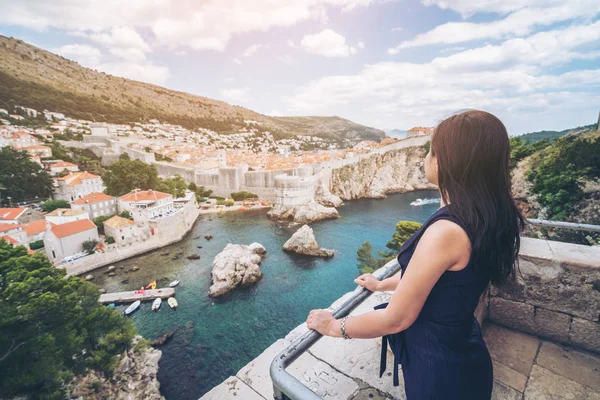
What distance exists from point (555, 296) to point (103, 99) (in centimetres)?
7482

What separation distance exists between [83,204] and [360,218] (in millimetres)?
21396

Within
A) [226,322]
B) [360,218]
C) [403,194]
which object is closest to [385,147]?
[403,194]

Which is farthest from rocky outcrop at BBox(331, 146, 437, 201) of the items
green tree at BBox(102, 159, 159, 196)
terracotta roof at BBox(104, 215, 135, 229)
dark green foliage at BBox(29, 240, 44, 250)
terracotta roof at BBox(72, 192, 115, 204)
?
dark green foliage at BBox(29, 240, 44, 250)

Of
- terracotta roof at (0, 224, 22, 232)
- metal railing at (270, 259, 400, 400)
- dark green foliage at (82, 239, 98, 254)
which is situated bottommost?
dark green foliage at (82, 239, 98, 254)

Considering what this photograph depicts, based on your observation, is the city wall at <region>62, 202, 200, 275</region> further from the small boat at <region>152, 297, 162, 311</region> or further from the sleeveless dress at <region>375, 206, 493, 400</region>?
the sleeveless dress at <region>375, 206, 493, 400</region>

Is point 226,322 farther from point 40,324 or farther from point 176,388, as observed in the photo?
point 40,324

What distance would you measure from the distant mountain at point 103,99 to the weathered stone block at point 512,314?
184 feet

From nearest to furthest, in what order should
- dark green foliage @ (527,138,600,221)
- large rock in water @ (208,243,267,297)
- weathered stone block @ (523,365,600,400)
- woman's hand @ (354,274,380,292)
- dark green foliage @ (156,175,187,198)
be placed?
woman's hand @ (354,274,380,292) → weathered stone block @ (523,365,600,400) → dark green foliage @ (527,138,600,221) → large rock in water @ (208,243,267,297) → dark green foliage @ (156,175,187,198)

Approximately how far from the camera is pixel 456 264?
0.75 meters

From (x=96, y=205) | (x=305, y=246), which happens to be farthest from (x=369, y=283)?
(x=96, y=205)

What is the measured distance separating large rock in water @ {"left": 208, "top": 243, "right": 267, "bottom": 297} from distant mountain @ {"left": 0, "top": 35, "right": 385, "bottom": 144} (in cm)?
4601

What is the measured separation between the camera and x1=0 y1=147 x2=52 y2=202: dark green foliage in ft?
58.0

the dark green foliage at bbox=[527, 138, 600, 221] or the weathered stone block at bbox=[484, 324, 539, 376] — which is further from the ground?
the dark green foliage at bbox=[527, 138, 600, 221]

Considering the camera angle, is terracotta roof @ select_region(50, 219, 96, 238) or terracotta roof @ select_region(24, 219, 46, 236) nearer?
terracotta roof @ select_region(50, 219, 96, 238)
